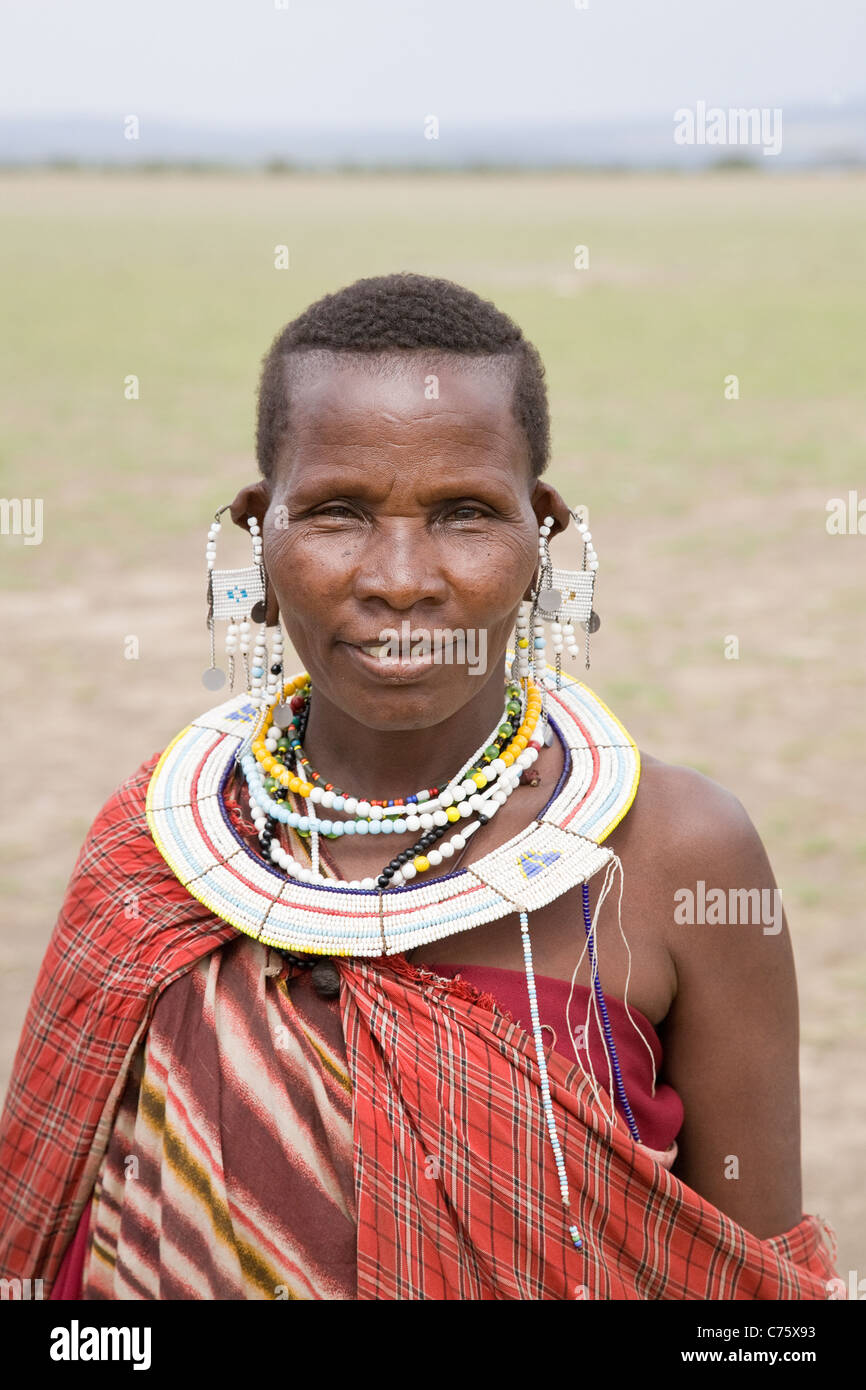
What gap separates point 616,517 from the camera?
12367 millimetres

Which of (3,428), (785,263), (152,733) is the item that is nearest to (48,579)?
(152,733)

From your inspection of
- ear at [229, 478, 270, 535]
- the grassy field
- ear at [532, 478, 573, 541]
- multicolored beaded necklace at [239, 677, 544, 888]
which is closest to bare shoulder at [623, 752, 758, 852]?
multicolored beaded necklace at [239, 677, 544, 888]

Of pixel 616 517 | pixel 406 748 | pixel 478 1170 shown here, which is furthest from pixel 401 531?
pixel 616 517

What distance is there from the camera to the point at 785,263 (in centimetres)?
3253

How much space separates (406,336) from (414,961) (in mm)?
1001

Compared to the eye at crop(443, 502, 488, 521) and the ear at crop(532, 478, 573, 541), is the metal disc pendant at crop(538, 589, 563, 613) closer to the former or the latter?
the ear at crop(532, 478, 573, 541)

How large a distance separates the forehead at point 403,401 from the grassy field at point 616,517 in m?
3.01

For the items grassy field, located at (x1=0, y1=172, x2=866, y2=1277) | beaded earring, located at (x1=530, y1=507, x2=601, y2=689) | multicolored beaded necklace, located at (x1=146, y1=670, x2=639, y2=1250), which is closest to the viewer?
multicolored beaded necklace, located at (x1=146, y1=670, x2=639, y2=1250)

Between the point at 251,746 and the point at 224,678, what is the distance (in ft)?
0.46

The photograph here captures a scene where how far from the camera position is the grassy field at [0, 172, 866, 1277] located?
6.33 meters

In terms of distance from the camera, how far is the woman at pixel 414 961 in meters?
2.22

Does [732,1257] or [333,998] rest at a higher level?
[333,998]

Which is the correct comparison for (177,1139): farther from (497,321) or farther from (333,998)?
(497,321)

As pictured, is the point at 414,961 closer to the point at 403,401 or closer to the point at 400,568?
the point at 400,568
